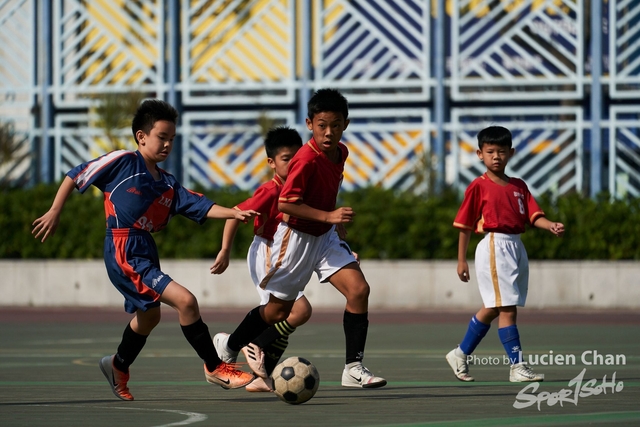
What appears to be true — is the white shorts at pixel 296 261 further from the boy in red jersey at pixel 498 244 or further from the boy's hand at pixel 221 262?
the boy in red jersey at pixel 498 244

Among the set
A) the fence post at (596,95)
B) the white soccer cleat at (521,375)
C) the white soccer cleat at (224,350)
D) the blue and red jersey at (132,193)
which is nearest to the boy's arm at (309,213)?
the blue and red jersey at (132,193)

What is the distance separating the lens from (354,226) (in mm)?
19656

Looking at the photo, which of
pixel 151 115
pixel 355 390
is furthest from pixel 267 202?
pixel 355 390

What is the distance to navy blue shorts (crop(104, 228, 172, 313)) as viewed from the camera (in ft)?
24.7

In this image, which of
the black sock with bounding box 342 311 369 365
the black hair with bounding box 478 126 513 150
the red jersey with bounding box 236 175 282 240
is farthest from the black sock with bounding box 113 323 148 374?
the black hair with bounding box 478 126 513 150

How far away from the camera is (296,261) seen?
792 centimetres

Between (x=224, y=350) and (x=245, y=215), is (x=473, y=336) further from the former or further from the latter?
(x=245, y=215)

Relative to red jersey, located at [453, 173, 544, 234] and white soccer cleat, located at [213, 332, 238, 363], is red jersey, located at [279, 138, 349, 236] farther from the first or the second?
red jersey, located at [453, 173, 544, 234]

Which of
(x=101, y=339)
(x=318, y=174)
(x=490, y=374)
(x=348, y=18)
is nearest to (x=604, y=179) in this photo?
(x=348, y=18)

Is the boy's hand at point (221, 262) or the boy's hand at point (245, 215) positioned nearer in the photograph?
the boy's hand at point (245, 215)

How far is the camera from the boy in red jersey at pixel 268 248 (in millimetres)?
8328

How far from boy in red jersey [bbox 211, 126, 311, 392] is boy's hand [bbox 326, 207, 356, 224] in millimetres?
865

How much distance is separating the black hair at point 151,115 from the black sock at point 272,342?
1634 millimetres

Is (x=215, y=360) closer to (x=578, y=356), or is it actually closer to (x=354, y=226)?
(x=578, y=356)
